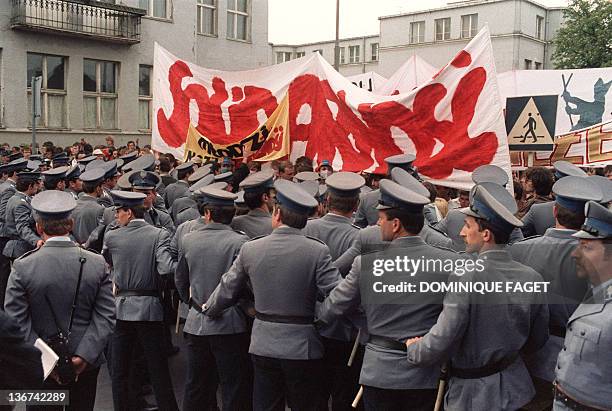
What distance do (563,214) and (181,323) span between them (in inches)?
225

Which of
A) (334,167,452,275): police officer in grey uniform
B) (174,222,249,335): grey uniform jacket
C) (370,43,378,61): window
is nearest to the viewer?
(334,167,452,275): police officer in grey uniform

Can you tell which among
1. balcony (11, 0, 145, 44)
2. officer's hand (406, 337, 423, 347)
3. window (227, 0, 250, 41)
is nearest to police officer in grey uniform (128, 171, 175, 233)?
officer's hand (406, 337, 423, 347)

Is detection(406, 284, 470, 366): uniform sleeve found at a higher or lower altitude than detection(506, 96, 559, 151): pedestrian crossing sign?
lower

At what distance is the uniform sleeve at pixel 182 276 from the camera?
4.91 m

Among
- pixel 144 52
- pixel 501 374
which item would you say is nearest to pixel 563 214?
pixel 501 374

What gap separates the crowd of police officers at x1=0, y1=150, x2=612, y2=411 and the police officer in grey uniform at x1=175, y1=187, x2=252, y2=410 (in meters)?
0.01

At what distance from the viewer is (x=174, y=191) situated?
8602 mm

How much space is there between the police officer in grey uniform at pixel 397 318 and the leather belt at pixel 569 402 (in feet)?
2.35

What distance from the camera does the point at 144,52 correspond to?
22188mm

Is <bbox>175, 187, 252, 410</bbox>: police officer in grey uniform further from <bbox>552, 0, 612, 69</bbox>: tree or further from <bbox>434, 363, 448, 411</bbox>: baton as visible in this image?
<bbox>552, 0, 612, 69</bbox>: tree

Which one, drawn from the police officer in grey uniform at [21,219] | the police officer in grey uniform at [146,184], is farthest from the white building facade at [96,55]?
the police officer in grey uniform at [146,184]

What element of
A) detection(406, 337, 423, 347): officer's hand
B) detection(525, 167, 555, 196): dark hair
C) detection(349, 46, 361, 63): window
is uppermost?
detection(349, 46, 361, 63): window

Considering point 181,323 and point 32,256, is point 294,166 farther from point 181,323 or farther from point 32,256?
point 32,256

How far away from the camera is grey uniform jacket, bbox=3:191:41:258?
24.6 feet
